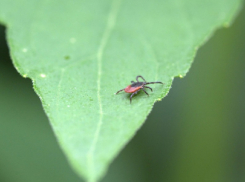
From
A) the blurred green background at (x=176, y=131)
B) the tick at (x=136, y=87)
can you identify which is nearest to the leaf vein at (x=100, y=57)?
the tick at (x=136, y=87)

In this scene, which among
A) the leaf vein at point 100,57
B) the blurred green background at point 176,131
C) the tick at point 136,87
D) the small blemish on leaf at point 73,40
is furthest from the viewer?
the blurred green background at point 176,131

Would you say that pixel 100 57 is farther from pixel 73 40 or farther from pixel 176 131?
pixel 176 131

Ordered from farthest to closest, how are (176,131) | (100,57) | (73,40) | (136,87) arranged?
(176,131) < (73,40) < (100,57) < (136,87)

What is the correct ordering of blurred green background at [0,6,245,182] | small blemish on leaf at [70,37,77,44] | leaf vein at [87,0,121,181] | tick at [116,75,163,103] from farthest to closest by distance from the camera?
blurred green background at [0,6,245,182]
small blemish on leaf at [70,37,77,44]
tick at [116,75,163,103]
leaf vein at [87,0,121,181]

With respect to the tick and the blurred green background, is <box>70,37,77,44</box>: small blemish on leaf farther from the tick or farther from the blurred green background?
the blurred green background

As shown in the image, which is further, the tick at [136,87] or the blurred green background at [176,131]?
the blurred green background at [176,131]

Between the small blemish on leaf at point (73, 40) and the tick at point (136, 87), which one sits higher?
the small blemish on leaf at point (73, 40)

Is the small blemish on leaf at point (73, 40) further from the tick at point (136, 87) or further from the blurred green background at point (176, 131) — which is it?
the blurred green background at point (176, 131)

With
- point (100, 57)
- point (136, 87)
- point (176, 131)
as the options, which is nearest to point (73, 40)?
point (100, 57)

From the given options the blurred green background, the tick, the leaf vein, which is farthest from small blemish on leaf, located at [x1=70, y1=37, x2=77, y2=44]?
the blurred green background
